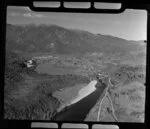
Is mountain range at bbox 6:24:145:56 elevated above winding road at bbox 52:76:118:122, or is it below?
above

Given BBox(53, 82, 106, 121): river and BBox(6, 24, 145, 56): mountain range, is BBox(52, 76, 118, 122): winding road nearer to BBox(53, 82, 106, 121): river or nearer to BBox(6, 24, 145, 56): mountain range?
BBox(53, 82, 106, 121): river

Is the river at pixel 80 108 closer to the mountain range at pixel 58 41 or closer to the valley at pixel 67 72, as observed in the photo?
the valley at pixel 67 72

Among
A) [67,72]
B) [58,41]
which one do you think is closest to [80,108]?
[67,72]

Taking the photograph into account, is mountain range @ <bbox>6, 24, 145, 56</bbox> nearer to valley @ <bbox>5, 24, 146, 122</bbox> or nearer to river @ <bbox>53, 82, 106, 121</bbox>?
valley @ <bbox>5, 24, 146, 122</bbox>

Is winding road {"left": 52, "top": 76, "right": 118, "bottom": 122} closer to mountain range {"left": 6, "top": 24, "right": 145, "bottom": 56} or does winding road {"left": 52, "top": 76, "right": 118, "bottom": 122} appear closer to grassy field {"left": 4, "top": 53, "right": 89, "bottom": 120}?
grassy field {"left": 4, "top": 53, "right": 89, "bottom": 120}

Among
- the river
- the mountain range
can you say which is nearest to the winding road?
the river

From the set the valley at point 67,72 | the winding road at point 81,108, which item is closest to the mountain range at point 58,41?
the valley at point 67,72

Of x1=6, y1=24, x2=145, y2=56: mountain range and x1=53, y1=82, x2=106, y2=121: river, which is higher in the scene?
x1=6, y1=24, x2=145, y2=56: mountain range

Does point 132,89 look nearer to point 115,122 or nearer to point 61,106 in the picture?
point 115,122

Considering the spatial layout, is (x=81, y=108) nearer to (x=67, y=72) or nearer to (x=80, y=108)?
(x=80, y=108)
